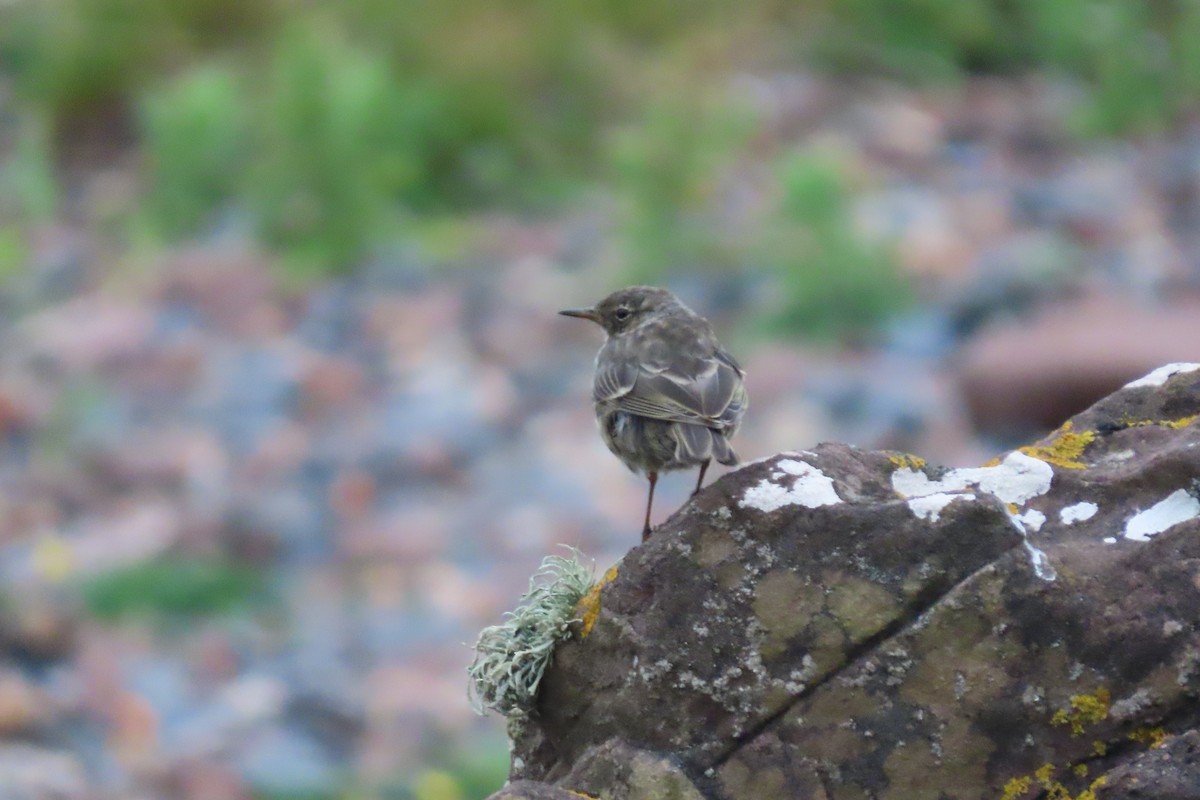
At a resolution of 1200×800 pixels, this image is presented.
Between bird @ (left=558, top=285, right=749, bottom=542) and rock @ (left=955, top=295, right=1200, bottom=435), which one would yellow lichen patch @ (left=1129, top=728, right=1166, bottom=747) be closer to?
bird @ (left=558, top=285, right=749, bottom=542)

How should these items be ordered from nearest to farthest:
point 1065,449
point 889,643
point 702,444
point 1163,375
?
point 889,643 < point 1065,449 < point 1163,375 < point 702,444

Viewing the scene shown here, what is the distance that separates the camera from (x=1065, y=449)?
4.36m

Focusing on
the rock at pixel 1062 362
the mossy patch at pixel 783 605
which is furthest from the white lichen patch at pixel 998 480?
the rock at pixel 1062 362

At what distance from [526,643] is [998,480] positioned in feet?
3.98

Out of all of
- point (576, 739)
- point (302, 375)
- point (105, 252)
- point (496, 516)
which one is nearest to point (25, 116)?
point (105, 252)

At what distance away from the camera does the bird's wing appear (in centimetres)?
500

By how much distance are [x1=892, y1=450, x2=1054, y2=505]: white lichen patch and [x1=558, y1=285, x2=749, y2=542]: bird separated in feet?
1.89

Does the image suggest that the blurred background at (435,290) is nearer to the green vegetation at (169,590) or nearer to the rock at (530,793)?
the green vegetation at (169,590)

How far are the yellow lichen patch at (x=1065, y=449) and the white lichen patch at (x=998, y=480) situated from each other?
0.13 feet

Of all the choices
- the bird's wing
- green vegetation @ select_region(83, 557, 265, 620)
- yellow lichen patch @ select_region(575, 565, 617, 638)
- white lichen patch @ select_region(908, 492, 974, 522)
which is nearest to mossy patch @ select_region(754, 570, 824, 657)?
→ white lichen patch @ select_region(908, 492, 974, 522)

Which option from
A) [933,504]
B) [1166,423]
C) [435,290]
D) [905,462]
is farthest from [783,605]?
[435,290]

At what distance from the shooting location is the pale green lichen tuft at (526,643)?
4184 millimetres

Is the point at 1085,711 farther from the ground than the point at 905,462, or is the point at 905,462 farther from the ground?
the point at 905,462

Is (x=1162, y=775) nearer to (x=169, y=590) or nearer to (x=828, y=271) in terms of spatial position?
(x=169, y=590)
